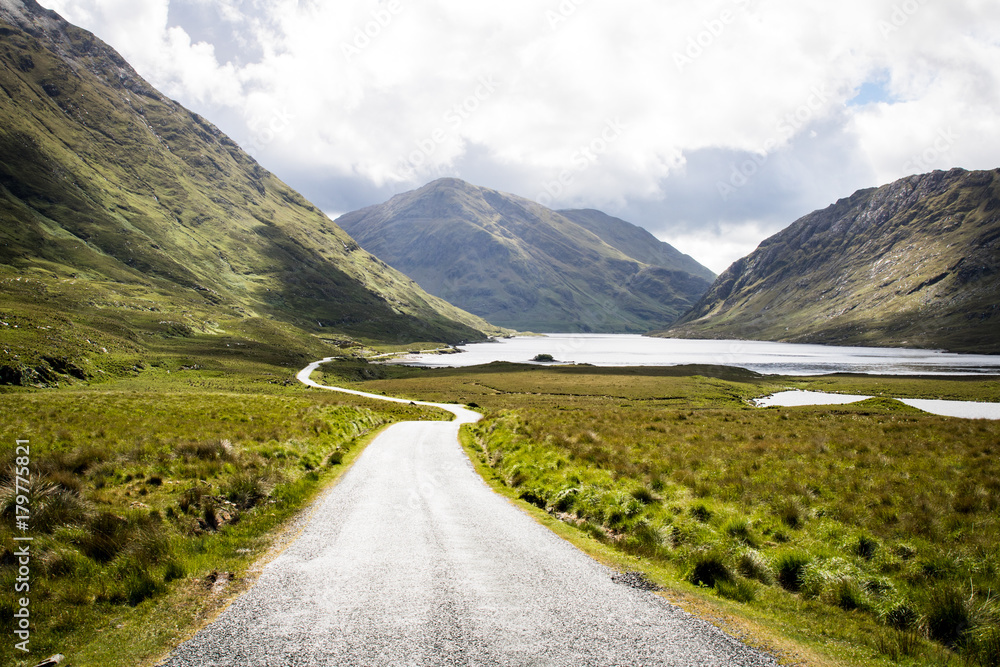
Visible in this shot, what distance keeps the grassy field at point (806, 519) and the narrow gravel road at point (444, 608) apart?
Answer: 149cm

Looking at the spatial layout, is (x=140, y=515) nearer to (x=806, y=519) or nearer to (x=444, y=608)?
(x=444, y=608)

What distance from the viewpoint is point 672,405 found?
214 ft

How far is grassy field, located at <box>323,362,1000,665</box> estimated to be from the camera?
6.96m

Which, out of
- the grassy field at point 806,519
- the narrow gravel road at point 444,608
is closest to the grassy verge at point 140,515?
the narrow gravel road at point 444,608

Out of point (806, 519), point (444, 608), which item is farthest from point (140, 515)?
point (806, 519)

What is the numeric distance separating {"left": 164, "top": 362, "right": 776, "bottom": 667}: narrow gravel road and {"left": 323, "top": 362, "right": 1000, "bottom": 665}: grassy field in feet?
4.88

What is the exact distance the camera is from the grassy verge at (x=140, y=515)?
6771mm

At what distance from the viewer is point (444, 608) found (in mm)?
7309

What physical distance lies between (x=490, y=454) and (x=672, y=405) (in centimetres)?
4855

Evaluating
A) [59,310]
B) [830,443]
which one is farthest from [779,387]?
[59,310]

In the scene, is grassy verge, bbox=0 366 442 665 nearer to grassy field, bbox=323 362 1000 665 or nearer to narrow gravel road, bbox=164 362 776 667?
narrow gravel road, bbox=164 362 776 667

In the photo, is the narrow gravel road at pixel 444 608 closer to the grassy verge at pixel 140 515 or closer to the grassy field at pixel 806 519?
the grassy verge at pixel 140 515

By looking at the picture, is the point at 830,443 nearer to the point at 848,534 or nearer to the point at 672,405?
the point at 848,534

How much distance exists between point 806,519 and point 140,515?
52.7 feet
